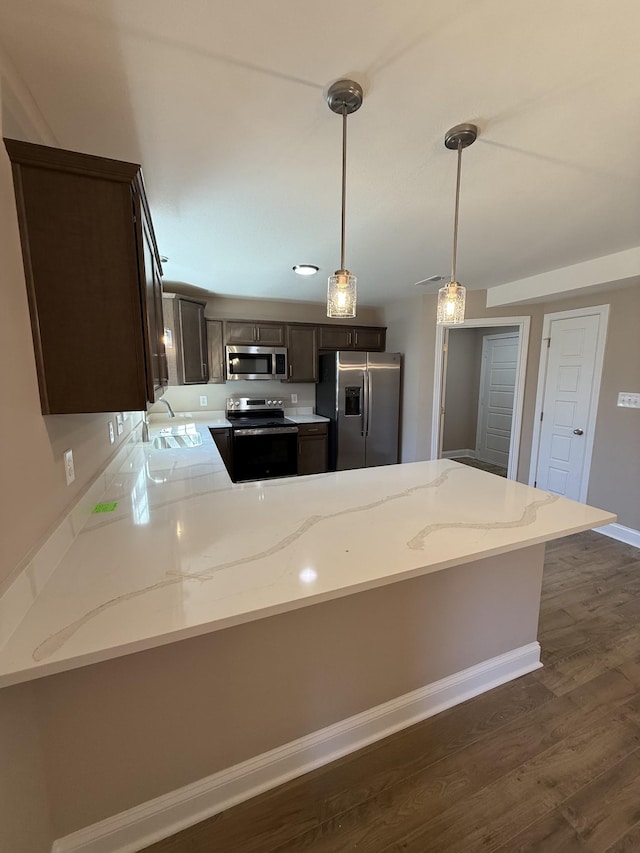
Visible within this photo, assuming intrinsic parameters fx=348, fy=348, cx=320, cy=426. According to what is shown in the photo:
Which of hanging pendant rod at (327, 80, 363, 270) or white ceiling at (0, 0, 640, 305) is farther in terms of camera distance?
hanging pendant rod at (327, 80, 363, 270)

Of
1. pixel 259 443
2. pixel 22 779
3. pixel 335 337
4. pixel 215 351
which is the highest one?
pixel 335 337

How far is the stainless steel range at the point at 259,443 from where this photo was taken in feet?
12.8

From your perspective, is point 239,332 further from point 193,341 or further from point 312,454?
point 312,454

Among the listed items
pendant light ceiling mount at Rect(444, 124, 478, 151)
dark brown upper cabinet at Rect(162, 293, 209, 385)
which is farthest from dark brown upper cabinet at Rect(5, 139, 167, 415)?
dark brown upper cabinet at Rect(162, 293, 209, 385)

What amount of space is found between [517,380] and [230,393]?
3404mm

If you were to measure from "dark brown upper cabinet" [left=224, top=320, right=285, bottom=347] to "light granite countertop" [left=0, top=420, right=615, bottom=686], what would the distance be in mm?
2462

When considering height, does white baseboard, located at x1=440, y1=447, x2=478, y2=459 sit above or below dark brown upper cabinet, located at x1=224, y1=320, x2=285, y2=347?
Answer: below

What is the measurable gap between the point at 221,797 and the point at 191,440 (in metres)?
2.44

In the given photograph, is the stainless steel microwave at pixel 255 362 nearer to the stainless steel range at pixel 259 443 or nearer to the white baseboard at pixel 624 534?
the stainless steel range at pixel 259 443

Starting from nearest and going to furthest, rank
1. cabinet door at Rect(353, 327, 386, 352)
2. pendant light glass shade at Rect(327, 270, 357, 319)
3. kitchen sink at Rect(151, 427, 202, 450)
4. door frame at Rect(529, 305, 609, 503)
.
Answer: pendant light glass shade at Rect(327, 270, 357, 319) < kitchen sink at Rect(151, 427, 202, 450) < door frame at Rect(529, 305, 609, 503) < cabinet door at Rect(353, 327, 386, 352)

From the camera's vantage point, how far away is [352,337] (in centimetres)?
461

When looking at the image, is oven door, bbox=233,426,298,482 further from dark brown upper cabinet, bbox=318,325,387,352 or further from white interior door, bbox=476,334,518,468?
white interior door, bbox=476,334,518,468

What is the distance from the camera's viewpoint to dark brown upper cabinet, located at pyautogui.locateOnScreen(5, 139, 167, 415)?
1.04 meters

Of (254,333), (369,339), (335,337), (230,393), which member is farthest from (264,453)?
(369,339)
